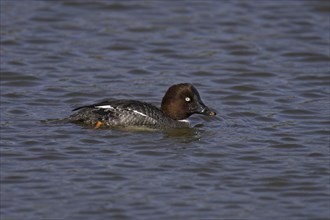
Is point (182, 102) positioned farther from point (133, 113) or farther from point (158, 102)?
point (158, 102)

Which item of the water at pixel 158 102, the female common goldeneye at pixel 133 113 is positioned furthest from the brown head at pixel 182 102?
the water at pixel 158 102

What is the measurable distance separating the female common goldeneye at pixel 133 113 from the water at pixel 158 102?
199 mm

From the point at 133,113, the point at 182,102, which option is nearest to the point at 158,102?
the point at 182,102

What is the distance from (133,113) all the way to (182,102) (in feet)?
2.42

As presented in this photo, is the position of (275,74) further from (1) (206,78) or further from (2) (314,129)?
(2) (314,129)

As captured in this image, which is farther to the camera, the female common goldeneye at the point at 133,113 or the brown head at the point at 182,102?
the brown head at the point at 182,102

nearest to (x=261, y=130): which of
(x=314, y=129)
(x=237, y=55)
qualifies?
(x=314, y=129)

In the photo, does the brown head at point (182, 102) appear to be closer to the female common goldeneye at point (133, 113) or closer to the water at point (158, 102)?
the female common goldeneye at point (133, 113)

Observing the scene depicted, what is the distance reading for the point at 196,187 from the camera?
10398 millimetres

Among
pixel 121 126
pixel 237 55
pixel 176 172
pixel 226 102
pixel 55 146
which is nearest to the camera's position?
pixel 176 172

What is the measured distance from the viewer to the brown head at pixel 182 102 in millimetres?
13188

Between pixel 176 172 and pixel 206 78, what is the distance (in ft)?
15.8

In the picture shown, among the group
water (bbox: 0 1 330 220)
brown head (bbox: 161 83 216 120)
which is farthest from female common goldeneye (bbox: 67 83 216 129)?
water (bbox: 0 1 330 220)

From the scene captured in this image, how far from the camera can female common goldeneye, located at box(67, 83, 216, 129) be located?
12812 mm
